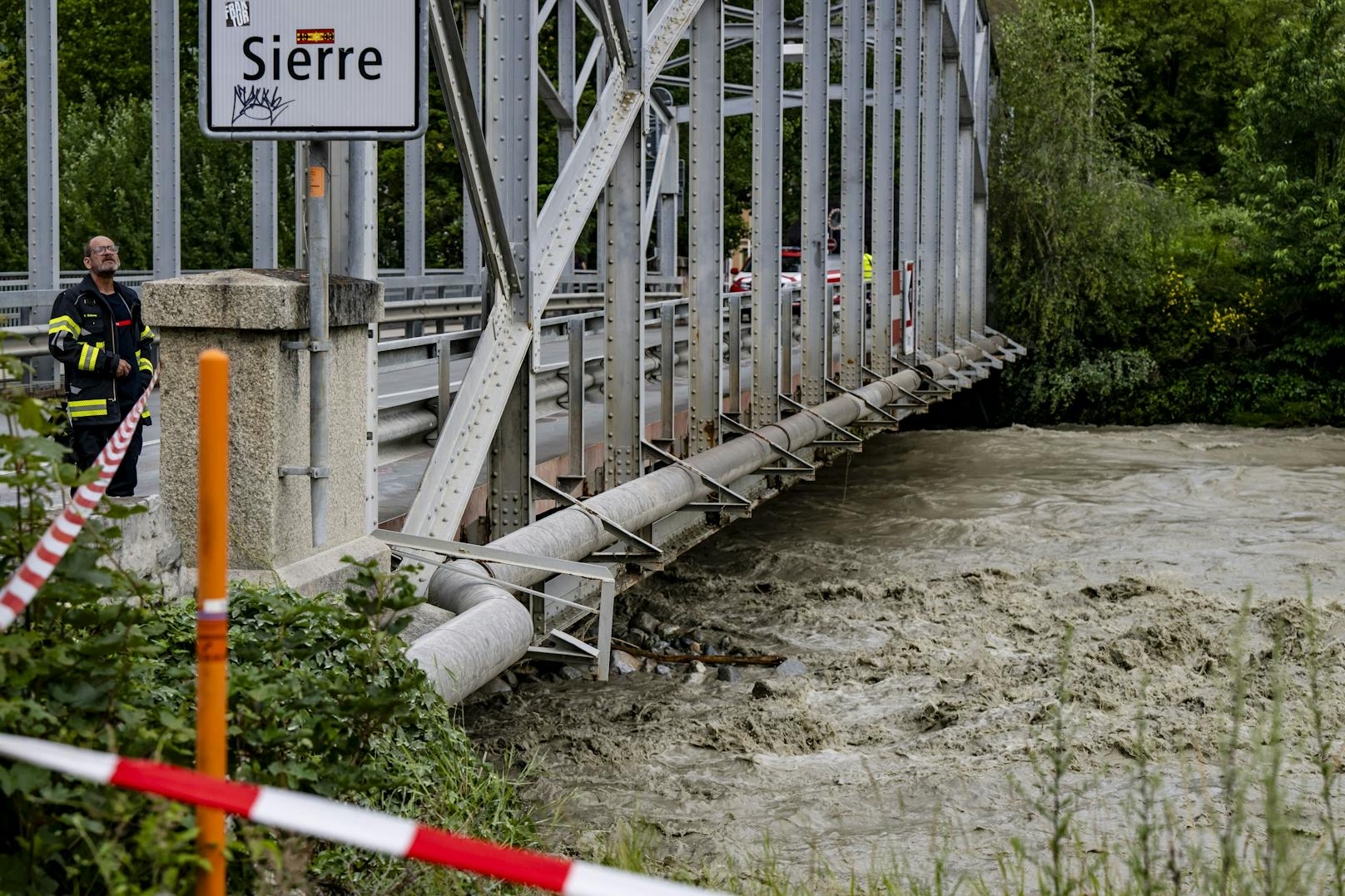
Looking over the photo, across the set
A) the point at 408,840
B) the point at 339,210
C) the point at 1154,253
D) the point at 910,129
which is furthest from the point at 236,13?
the point at 1154,253

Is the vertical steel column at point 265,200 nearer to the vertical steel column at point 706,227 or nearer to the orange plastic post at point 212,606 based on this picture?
the vertical steel column at point 706,227

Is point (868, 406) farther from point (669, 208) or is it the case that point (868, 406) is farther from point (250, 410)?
point (669, 208)

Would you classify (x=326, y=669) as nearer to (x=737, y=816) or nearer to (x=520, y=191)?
(x=737, y=816)

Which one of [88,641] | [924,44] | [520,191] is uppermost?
[924,44]

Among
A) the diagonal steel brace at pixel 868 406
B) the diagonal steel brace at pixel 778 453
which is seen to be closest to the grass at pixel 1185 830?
the diagonal steel brace at pixel 778 453

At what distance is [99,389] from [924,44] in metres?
15.1

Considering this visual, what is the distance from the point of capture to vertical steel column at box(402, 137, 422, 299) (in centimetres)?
2200

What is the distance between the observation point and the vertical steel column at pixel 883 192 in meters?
17.5

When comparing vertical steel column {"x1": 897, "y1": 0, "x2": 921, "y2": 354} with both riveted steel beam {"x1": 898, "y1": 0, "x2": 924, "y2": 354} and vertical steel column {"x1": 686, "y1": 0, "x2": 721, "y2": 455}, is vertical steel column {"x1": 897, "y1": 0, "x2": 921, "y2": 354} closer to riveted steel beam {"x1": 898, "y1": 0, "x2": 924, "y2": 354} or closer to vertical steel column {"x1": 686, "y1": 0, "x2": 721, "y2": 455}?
riveted steel beam {"x1": 898, "y1": 0, "x2": 924, "y2": 354}

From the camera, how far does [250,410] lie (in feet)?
18.5

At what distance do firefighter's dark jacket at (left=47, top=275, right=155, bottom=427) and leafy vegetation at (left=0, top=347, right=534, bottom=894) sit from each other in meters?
4.72

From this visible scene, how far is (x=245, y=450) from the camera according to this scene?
5.63m

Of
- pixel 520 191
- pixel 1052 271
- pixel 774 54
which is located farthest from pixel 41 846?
pixel 1052 271

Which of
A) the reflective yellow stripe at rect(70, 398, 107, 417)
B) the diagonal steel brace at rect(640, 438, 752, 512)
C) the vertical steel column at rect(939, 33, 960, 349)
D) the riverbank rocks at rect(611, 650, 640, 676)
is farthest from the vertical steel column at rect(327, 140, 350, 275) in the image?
the vertical steel column at rect(939, 33, 960, 349)
